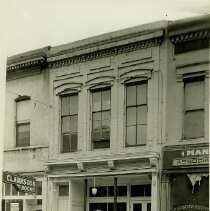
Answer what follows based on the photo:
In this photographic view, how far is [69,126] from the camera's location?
8.16 metres

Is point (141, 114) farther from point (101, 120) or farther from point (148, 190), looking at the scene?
point (148, 190)

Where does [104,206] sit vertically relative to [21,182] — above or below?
below

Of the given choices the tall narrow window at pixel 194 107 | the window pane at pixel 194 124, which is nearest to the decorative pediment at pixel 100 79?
the tall narrow window at pixel 194 107

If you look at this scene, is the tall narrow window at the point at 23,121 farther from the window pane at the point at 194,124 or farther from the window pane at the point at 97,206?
the window pane at the point at 194,124

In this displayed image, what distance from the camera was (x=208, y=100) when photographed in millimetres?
6742

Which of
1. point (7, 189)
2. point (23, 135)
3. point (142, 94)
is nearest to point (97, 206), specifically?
point (7, 189)

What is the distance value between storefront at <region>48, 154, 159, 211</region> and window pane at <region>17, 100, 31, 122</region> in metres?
0.88

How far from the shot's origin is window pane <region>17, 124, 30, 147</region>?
8.38 meters

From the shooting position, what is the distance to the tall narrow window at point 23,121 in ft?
27.4

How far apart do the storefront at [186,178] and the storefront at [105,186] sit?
26 cm

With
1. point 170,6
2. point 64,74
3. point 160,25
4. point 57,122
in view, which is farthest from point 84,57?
point 170,6

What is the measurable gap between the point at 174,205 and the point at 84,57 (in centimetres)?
262

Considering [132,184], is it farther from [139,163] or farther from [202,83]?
[202,83]

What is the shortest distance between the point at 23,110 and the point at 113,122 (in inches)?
61.6
